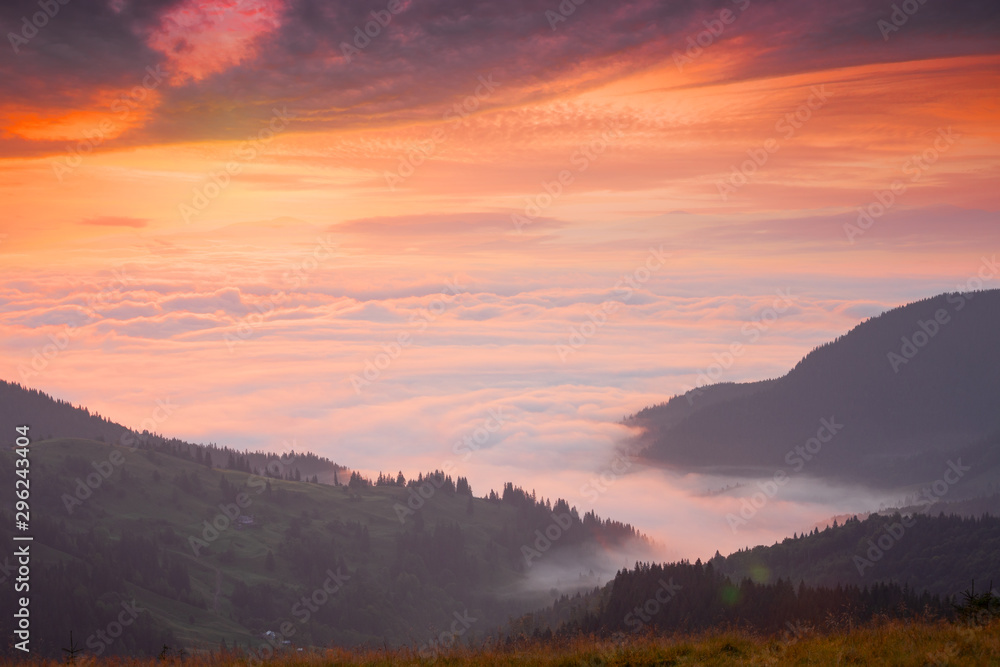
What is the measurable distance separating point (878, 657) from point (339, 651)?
17735 millimetres

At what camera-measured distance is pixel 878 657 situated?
23438 millimetres

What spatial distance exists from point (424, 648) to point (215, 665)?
7347 millimetres

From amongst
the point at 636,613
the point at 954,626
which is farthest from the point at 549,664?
the point at 636,613

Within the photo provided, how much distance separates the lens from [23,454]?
7112 cm

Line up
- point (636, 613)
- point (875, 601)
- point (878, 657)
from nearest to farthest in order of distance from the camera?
1. point (878, 657)
2. point (875, 601)
3. point (636, 613)

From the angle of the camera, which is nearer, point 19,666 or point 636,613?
point 19,666

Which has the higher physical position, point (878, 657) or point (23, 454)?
point (23, 454)

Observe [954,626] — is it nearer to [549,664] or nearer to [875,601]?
[549,664]

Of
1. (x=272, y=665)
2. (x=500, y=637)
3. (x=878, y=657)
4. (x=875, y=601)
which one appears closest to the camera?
(x=878, y=657)

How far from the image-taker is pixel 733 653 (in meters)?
25.8

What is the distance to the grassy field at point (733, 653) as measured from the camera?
2347cm

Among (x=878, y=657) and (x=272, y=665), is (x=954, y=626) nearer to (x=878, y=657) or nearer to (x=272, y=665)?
(x=878, y=657)

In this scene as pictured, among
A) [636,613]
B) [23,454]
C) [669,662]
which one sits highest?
[23,454]

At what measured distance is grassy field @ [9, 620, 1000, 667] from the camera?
23469mm
